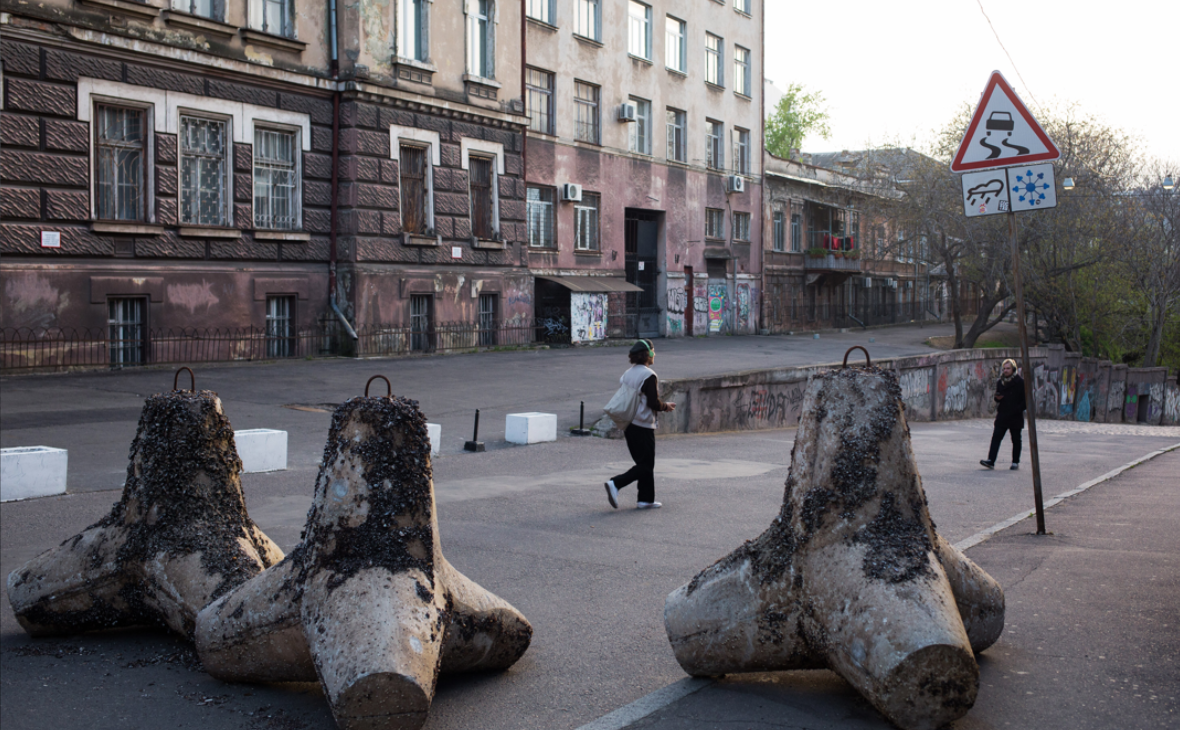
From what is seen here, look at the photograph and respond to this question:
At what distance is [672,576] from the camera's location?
693 centimetres

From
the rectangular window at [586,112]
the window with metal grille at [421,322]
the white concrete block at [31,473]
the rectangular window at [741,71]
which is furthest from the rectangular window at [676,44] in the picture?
the white concrete block at [31,473]

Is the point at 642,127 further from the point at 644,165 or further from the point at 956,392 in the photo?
the point at 956,392

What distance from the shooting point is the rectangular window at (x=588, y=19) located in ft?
110

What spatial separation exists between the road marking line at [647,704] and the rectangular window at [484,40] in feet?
82.5

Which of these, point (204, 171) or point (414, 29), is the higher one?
point (414, 29)

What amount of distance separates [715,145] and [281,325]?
23.4 meters

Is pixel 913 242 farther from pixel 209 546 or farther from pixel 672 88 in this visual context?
pixel 209 546

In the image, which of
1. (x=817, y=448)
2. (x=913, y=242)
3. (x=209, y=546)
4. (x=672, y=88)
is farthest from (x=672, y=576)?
(x=913, y=242)

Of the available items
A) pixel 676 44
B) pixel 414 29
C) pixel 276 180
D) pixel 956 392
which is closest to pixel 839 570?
pixel 276 180

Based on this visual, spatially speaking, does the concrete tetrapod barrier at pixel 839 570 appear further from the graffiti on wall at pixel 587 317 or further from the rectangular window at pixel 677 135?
the rectangular window at pixel 677 135

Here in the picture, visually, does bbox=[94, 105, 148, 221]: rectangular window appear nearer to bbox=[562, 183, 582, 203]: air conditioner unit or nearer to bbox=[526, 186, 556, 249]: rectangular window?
bbox=[526, 186, 556, 249]: rectangular window

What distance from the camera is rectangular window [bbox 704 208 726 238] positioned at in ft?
135

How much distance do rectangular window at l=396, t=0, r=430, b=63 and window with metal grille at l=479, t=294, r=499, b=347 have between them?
6626 mm

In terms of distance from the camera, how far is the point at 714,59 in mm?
41344
